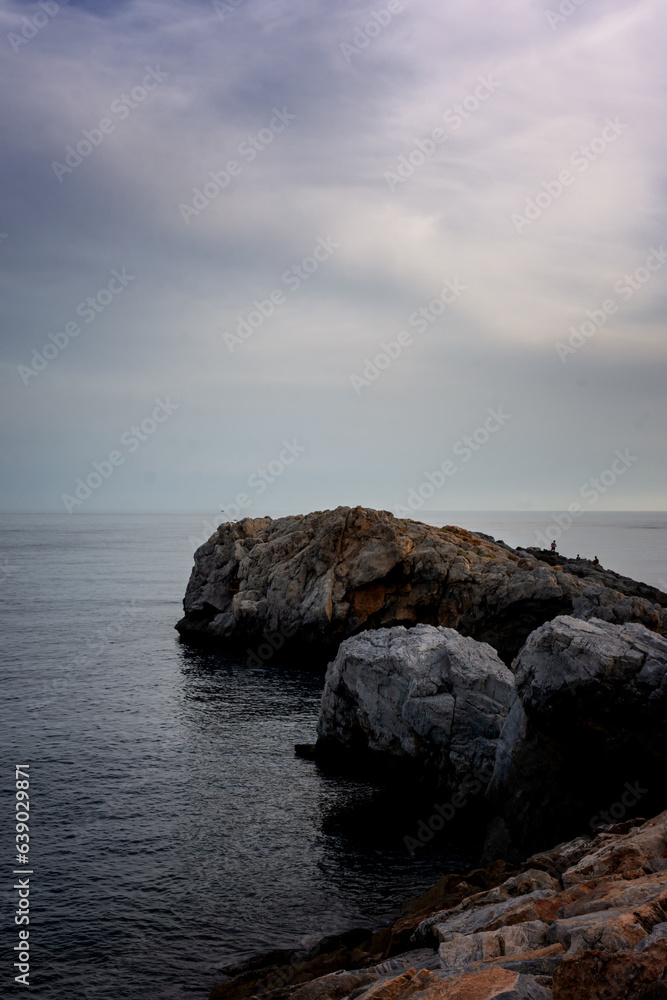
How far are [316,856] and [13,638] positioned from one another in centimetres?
5556

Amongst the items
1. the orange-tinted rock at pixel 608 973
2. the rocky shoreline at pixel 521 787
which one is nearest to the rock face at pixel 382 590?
the rocky shoreline at pixel 521 787

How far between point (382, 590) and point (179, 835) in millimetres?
41135

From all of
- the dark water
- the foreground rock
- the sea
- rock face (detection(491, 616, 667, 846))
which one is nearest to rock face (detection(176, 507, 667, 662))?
the sea

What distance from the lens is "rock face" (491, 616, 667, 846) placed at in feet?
89.9

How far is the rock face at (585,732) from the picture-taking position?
89.9 ft

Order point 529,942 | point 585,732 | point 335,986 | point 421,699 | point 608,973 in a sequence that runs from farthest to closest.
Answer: point 421,699, point 585,732, point 335,986, point 529,942, point 608,973

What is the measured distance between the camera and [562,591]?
6300 centimetres

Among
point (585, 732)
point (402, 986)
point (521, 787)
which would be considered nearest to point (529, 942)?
point (402, 986)

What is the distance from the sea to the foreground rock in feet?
12.3

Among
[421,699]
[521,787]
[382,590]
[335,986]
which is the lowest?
[521,787]

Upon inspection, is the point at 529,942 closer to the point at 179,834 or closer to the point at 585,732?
the point at 585,732

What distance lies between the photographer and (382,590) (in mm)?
70562

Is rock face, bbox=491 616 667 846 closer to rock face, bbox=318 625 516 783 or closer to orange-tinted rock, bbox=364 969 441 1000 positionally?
rock face, bbox=318 625 516 783

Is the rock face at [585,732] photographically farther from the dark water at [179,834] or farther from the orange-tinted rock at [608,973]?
the orange-tinted rock at [608,973]
